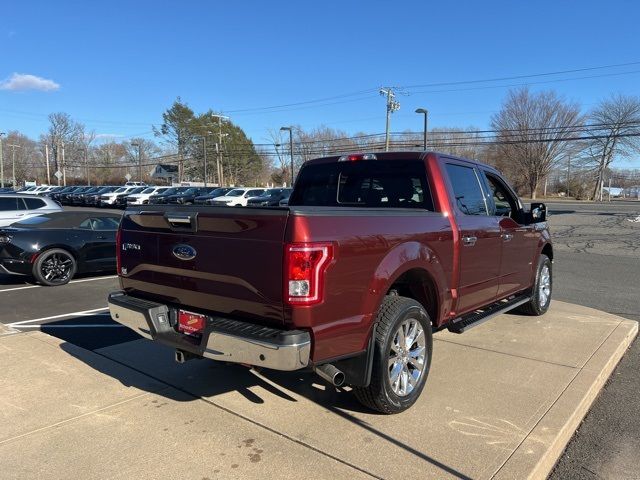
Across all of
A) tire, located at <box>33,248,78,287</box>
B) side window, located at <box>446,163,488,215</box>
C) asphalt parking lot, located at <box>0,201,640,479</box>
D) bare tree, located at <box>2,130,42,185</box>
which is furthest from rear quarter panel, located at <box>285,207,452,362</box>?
bare tree, located at <box>2,130,42,185</box>

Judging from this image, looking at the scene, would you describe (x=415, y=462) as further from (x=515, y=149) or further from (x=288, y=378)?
(x=515, y=149)

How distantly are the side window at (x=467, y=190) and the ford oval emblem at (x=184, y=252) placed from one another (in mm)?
2436

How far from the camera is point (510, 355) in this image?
202 inches

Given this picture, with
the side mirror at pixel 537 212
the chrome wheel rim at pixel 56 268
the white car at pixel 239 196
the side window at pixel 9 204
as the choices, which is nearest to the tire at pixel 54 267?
the chrome wheel rim at pixel 56 268

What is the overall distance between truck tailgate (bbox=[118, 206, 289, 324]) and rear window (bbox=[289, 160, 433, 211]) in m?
1.84

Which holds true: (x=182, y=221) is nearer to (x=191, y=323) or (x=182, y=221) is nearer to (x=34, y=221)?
(x=191, y=323)

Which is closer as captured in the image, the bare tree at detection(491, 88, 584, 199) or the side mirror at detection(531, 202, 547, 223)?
the side mirror at detection(531, 202, 547, 223)

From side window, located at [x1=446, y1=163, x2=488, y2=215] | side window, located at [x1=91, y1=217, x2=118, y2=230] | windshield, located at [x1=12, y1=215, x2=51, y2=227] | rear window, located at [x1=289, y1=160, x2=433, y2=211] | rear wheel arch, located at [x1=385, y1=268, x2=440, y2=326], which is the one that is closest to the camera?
rear wheel arch, located at [x1=385, y1=268, x2=440, y2=326]

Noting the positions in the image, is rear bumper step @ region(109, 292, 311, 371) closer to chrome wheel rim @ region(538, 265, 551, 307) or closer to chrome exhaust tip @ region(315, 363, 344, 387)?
chrome exhaust tip @ region(315, 363, 344, 387)

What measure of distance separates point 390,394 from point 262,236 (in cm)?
150

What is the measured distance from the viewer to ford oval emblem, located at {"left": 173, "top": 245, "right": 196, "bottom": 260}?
3539 millimetres

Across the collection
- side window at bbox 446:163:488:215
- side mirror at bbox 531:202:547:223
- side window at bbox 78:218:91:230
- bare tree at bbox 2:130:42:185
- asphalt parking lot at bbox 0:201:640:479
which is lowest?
asphalt parking lot at bbox 0:201:640:479

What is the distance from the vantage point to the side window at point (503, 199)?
18.9ft

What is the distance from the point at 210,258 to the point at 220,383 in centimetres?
148
